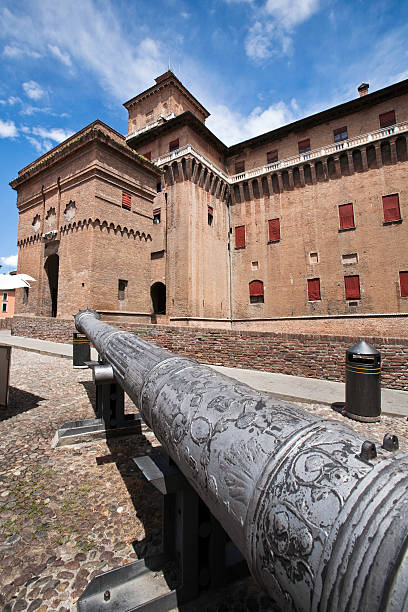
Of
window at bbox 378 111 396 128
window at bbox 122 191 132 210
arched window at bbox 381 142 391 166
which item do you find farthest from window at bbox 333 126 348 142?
window at bbox 122 191 132 210

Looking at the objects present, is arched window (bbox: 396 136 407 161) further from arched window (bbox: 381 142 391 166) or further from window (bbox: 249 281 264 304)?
window (bbox: 249 281 264 304)

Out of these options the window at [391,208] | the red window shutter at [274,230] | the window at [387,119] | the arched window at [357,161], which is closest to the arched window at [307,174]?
the arched window at [357,161]

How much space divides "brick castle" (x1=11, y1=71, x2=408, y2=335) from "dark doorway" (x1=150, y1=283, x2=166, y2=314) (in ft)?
0.38

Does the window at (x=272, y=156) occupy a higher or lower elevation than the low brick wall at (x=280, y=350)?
higher

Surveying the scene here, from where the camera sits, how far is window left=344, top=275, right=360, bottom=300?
1877 cm

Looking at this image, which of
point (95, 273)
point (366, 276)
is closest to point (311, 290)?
point (366, 276)

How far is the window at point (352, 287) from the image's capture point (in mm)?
18766

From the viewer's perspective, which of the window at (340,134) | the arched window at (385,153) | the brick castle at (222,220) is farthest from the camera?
the window at (340,134)

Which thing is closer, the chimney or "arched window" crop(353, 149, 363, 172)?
"arched window" crop(353, 149, 363, 172)

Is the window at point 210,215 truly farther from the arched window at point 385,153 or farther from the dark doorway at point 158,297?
the arched window at point 385,153

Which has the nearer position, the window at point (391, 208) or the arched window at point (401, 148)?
the arched window at point (401, 148)

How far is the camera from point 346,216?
19.6 metres

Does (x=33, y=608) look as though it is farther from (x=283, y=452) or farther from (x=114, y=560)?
(x=283, y=452)

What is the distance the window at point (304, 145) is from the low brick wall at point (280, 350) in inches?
707
